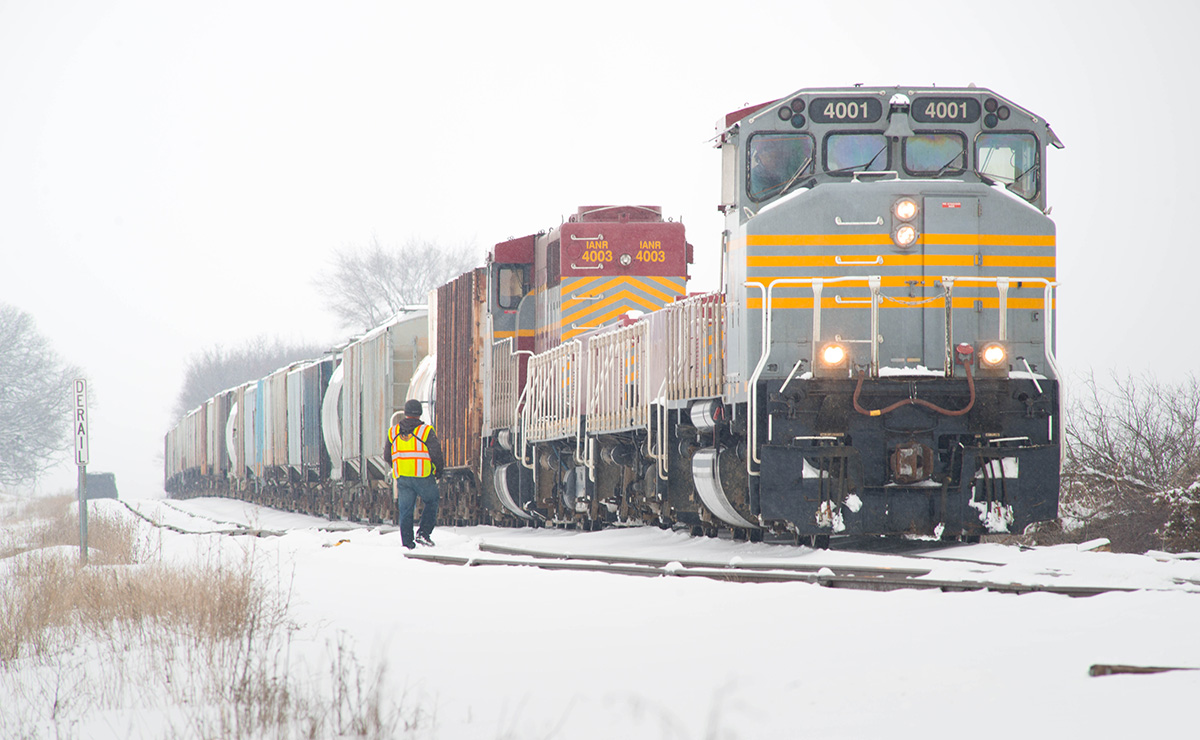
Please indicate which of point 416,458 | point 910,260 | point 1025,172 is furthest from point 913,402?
point 416,458

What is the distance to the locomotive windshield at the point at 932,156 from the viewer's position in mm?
10023

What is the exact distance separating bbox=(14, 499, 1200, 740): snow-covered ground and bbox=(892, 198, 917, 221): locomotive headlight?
2.76m

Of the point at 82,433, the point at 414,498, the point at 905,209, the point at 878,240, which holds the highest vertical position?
the point at 905,209

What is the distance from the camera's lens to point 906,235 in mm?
9828

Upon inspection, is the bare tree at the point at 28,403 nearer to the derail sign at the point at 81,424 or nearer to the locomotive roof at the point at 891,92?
the derail sign at the point at 81,424

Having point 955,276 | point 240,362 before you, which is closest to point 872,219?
point 955,276

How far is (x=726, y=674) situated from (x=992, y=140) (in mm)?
6424

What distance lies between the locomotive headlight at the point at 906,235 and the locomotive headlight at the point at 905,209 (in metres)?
0.06

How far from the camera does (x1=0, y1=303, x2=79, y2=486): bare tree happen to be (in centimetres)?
6144

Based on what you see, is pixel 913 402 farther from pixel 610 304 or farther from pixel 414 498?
pixel 610 304

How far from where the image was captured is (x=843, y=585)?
23.2ft

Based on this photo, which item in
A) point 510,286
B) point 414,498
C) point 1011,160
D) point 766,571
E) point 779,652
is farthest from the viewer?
point 510,286

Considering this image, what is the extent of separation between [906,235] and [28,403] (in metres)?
60.8

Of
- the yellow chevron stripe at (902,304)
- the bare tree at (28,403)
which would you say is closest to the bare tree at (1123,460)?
the yellow chevron stripe at (902,304)
